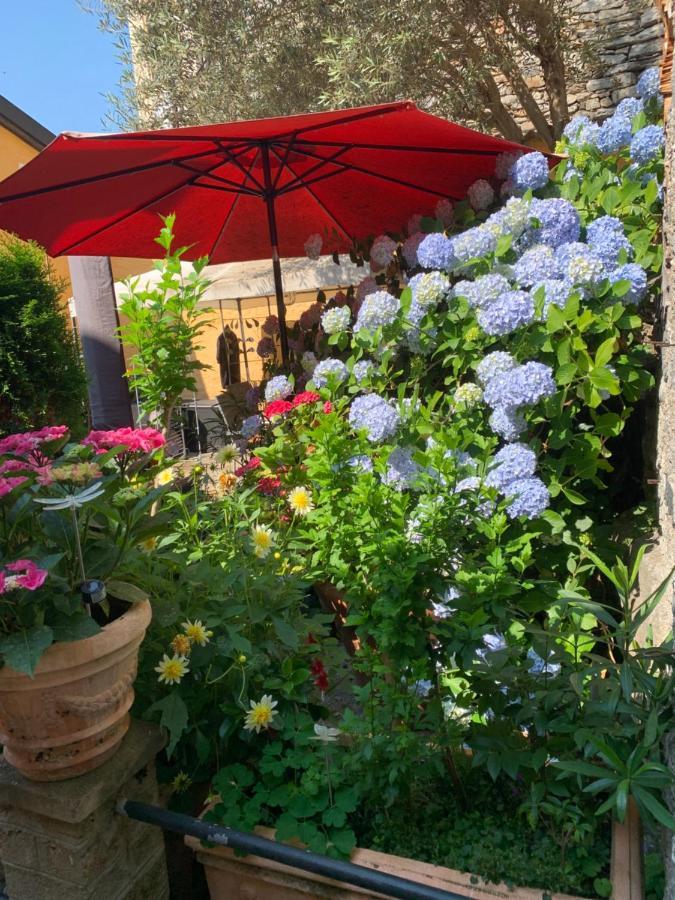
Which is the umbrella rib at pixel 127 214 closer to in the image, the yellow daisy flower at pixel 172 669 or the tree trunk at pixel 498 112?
the yellow daisy flower at pixel 172 669

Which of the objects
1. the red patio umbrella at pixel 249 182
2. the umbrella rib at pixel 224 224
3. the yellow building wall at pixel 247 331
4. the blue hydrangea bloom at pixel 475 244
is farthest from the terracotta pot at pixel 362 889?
the yellow building wall at pixel 247 331

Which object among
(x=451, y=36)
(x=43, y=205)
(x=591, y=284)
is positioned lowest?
(x=591, y=284)

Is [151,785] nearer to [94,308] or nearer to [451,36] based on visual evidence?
[94,308]

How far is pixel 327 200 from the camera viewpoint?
14.5 ft

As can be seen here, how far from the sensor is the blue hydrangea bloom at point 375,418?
8.48 feet

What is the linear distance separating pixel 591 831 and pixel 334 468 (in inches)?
48.5

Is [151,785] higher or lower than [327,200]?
lower

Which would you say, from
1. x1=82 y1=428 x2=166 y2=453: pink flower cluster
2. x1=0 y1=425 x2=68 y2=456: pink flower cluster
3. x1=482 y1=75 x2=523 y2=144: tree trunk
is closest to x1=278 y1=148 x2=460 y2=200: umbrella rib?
x1=82 y1=428 x2=166 y2=453: pink flower cluster

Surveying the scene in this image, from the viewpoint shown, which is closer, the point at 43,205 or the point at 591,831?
the point at 591,831

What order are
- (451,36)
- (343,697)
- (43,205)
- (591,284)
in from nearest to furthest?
1. (591,284)
2. (343,697)
3. (43,205)
4. (451,36)

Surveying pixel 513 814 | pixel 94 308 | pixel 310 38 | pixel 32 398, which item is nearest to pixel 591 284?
pixel 513 814

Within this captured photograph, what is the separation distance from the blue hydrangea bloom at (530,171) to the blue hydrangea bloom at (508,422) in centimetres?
117

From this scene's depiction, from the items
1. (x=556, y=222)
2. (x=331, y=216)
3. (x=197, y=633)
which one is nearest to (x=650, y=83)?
(x=556, y=222)

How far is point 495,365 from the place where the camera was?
8.23 ft
